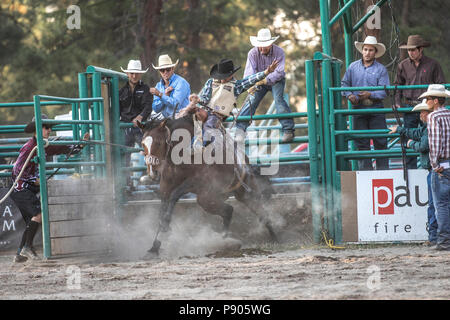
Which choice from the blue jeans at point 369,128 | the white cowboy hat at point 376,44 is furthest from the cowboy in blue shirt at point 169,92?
the white cowboy hat at point 376,44

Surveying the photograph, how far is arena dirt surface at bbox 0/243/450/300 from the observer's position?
6.42 meters

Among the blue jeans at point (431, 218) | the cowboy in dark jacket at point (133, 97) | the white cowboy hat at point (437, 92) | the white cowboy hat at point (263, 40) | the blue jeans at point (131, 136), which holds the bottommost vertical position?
the blue jeans at point (431, 218)

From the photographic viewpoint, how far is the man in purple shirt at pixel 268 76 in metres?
10.4

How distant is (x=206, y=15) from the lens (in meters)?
24.8

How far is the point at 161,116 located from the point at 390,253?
370 centimetres

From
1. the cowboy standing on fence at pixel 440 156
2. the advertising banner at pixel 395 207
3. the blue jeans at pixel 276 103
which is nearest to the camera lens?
the cowboy standing on fence at pixel 440 156

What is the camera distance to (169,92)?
10.5 meters

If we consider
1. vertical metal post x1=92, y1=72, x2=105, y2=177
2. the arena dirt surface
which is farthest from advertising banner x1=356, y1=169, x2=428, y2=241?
vertical metal post x1=92, y1=72, x2=105, y2=177

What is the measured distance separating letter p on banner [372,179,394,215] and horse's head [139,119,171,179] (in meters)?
2.72

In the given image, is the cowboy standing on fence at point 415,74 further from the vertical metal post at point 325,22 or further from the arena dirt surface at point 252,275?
the arena dirt surface at point 252,275

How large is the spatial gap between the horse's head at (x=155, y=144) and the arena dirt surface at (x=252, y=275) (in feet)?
3.79

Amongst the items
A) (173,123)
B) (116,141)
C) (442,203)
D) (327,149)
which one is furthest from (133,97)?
(442,203)
